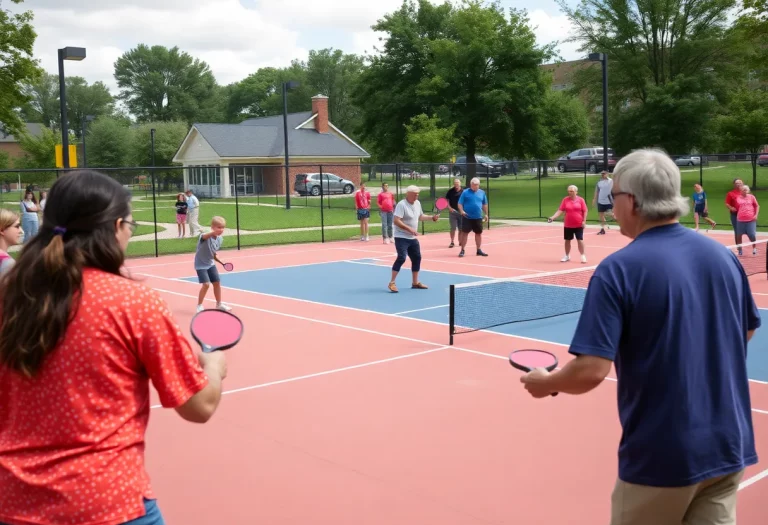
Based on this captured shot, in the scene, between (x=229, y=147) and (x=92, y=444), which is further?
(x=229, y=147)

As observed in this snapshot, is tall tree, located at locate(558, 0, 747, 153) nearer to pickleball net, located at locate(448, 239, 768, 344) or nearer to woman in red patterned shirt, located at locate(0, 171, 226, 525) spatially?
pickleball net, located at locate(448, 239, 768, 344)

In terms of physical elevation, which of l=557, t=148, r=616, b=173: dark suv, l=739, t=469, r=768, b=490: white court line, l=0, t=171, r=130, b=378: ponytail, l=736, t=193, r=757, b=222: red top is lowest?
l=739, t=469, r=768, b=490: white court line

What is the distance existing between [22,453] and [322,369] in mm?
6856

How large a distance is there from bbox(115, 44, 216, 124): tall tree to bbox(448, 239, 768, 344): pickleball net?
4136 inches

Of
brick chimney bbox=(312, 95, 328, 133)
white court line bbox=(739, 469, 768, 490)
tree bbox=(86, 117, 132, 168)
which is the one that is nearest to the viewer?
white court line bbox=(739, 469, 768, 490)

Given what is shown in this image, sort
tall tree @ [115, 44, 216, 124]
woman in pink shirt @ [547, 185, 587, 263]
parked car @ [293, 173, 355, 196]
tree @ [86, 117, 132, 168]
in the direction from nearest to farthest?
woman in pink shirt @ [547, 185, 587, 263], parked car @ [293, 173, 355, 196], tree @ [86, 117, 132, 168], tall tree @ [115, 44, 216, 124]

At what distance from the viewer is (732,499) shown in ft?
9.58

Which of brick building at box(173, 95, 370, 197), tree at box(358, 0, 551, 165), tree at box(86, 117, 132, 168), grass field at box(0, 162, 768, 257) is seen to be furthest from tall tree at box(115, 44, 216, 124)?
tree at box(358, 0, 551, 165)

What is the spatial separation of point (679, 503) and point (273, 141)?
197ft

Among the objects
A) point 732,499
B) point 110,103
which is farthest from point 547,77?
point 110,103

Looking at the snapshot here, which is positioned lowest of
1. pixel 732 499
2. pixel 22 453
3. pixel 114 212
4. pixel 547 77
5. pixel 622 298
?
pixel 732 499

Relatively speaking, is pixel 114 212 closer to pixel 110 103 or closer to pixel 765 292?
pixel 765 292

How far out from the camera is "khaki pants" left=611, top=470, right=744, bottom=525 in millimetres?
2805

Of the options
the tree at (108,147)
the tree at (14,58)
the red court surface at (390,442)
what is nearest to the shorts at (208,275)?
the red court surface at (390,442)
